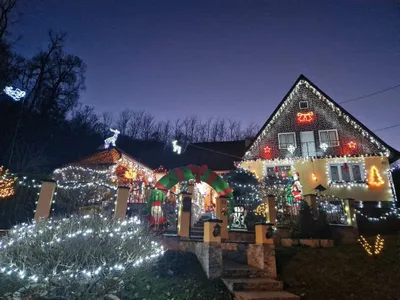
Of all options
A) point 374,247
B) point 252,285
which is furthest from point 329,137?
point 252,285

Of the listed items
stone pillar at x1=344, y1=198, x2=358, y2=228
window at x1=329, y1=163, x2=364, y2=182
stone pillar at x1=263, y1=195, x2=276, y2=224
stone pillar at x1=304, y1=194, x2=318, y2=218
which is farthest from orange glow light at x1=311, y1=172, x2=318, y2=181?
stone pillar at x1=263, y1=195, x2=276, y2=224

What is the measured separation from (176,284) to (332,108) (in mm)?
17183

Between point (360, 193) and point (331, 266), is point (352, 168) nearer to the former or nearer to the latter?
point (360, 193)

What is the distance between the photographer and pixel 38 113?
22.9 meters

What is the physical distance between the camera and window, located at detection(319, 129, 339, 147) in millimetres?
17359

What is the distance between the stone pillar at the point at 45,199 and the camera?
26.9ft

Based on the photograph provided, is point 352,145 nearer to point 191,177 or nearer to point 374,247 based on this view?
point 374,247

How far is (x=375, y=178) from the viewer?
15.8m

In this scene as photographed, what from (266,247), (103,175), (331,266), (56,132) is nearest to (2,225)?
(103,175)

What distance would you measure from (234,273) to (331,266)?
133 inches

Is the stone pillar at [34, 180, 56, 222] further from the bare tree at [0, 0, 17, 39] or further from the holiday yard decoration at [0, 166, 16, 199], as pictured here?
the bare tree at [0, 0, 17, 39]

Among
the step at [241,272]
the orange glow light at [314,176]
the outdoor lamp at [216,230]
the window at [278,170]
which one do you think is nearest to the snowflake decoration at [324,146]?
the orange glow light at [314,176]

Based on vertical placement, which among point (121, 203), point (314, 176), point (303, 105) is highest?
point (303, 105)

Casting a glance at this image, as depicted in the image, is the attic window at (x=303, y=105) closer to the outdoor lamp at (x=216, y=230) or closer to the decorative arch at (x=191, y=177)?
the decorative arch at (x=191, y=177)
